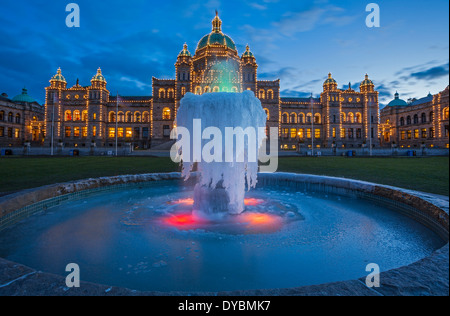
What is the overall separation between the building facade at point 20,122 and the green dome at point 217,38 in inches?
1666

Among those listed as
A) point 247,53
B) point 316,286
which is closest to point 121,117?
point 247,53

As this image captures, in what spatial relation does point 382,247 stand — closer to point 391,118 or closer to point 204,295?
point 204,295

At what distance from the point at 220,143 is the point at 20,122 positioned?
70.0m

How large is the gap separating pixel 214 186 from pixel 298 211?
2483 mm

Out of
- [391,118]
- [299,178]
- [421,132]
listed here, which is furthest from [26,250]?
[391,118]

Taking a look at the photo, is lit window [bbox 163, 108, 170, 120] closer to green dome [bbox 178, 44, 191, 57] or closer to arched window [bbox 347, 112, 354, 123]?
green dome [bbox 178, 44, 191, 57]

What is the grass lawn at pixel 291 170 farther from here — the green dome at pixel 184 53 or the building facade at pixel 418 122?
the green dome at pixel 184 53

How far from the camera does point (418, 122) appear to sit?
189 feet

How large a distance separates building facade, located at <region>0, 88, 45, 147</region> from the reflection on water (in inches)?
2252

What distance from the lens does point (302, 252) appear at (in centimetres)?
391

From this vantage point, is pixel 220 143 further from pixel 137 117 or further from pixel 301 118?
→ pixel 301 118

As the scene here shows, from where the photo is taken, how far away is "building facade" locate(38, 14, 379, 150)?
4884cm

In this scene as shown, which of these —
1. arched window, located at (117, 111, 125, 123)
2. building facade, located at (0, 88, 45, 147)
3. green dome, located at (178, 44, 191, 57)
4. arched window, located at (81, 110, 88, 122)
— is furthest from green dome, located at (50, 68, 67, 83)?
green dome, located at (178, 44, 191, 57)

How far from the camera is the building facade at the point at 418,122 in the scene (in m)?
50.0
